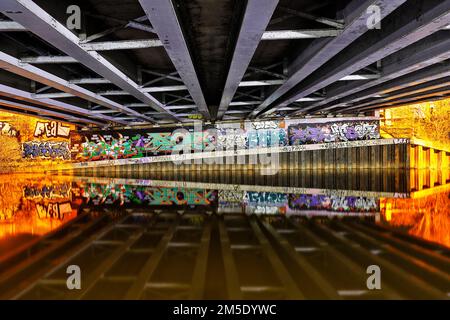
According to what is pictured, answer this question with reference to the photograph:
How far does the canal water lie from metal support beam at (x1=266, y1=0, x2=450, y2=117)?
116 inches

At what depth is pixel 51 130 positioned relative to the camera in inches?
982

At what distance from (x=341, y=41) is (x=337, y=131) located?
1711 cm

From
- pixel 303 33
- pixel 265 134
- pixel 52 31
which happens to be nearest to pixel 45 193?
pixel 52 31

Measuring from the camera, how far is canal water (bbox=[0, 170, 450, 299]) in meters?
2.36

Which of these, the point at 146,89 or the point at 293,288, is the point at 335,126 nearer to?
the point at 146,89

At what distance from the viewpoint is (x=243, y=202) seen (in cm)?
691

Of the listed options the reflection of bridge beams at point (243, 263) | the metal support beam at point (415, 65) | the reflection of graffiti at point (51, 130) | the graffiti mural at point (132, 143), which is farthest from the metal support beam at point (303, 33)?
the reflection of graffiti at point (51, 130)

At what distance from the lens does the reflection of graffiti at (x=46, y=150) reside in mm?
24828

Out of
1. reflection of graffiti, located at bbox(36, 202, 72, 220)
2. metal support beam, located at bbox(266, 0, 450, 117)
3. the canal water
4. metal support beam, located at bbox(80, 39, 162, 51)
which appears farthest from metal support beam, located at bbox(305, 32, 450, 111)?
reflection of graffiti, located at bbox(36, 202, 72, 220)

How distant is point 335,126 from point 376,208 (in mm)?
17276

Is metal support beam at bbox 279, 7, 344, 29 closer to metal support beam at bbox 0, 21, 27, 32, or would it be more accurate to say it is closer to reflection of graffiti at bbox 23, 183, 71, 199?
metal support beam at bbox 0, 21, 27, 32

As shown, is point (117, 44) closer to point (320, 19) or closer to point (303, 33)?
point (303, 33)

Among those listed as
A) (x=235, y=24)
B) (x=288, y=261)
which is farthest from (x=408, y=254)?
(x=235, y=24)

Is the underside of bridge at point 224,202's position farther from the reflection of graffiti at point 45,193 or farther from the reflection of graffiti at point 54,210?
the reflection of graffiti at point 45,193
